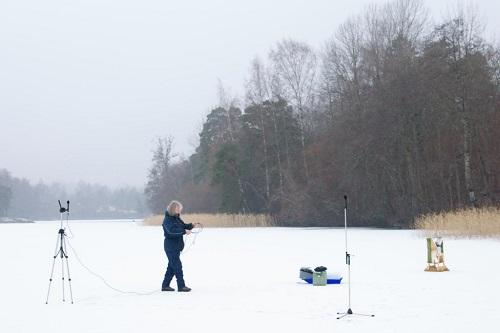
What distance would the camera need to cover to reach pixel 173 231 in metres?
11.0

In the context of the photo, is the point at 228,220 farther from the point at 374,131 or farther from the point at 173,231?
the point at 173,231

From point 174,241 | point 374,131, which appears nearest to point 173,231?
point 174,241

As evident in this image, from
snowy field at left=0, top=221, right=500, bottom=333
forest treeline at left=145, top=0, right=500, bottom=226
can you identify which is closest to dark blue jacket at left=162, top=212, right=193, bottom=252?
snowy field at left=0, top=221, right=500, bottom=333

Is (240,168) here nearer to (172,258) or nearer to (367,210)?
(367,210)

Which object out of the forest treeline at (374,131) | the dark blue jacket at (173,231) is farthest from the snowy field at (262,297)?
the forest treeline at (374,131)

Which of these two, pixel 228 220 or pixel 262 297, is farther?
pixel 228 220

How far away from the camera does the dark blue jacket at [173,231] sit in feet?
36.1

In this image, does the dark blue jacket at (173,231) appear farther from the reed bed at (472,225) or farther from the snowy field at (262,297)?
the reed bed at (472,225)

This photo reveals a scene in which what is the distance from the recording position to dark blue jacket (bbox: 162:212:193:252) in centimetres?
1100

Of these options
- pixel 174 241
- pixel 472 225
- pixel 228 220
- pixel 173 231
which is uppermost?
pixel 228 220

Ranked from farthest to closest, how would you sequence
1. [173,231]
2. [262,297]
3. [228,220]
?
[228,220] → [173,231] → [262,297]

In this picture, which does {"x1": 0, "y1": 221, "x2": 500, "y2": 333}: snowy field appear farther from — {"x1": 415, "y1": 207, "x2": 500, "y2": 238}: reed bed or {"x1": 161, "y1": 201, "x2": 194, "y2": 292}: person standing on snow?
{"x1": 415, "y1": 207, "x2": 500, "y2": 238}: reed bed

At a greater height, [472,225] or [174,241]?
[472,225]

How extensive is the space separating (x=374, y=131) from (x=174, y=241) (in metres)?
27.3
